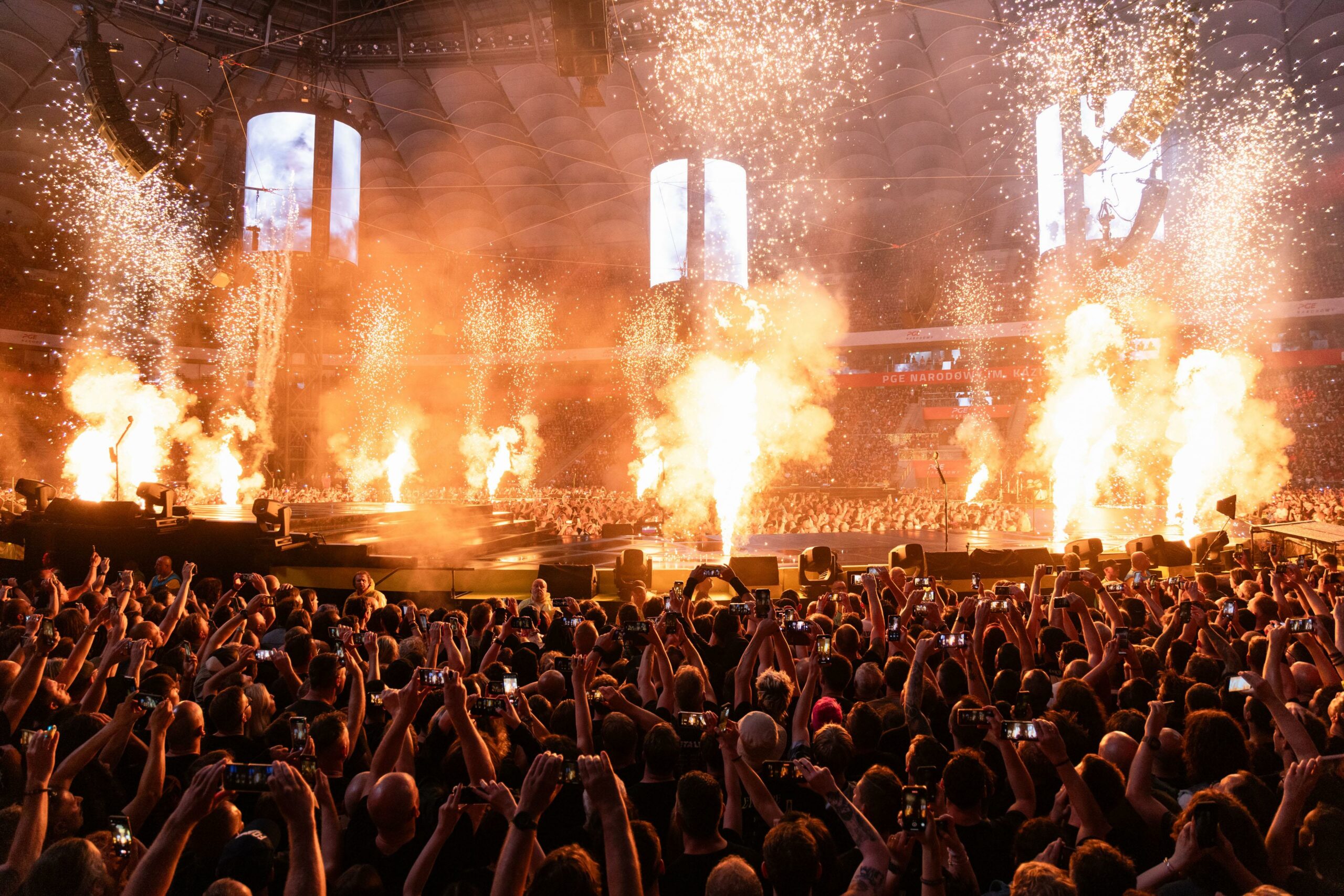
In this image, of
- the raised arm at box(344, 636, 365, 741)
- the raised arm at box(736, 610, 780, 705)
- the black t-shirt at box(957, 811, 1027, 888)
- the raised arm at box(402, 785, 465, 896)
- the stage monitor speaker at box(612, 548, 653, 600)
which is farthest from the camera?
the stage monitor speaker at box(612, 548, 653, 600)

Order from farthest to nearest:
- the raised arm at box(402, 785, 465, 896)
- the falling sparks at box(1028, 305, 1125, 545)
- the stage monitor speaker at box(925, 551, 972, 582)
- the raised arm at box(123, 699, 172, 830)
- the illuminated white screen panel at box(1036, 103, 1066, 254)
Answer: the illuminated white screen panel at box(1036, 103, 1066, 254)
the falling sparks at box(1028, 305, 1125, 545)
the stage monitor speaker at box(925, 551, 972, 582)
the raised arm at box(123, 699, 172, 830)
the raised arm at box(402, 785, 465, 896)

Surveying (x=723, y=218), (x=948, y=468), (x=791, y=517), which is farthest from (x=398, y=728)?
(x=948, y=468)

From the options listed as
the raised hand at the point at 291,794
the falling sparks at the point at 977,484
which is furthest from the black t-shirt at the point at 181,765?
the falling sparks at the point at 977,484

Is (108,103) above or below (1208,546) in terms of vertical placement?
above

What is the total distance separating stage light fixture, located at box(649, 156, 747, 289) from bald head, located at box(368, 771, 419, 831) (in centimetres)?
2163

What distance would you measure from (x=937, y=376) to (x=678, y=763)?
3855cm

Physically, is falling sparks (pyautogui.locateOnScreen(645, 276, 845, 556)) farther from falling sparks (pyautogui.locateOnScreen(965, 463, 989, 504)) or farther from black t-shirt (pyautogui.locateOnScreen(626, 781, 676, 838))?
black t-shirt (pyautogui.locateOnScreen(626, 781, 676, 838))

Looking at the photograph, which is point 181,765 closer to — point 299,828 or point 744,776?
point 299,828

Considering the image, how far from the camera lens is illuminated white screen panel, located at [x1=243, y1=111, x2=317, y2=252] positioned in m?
22.6

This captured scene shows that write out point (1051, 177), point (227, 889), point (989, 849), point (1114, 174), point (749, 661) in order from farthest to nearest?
point (1051, 177) < point (1114, 174) < point (749, 661) < point (989, 849) < point (227, 889)

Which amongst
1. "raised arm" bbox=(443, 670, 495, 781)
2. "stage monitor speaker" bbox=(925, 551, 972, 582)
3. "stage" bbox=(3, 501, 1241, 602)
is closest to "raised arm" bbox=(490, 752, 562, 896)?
"raised arm" bbox=(443, 670, 495, 781)

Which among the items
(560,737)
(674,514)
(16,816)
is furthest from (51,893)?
(674,514)

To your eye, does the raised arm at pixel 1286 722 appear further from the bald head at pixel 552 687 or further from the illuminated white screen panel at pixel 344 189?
the illuminated white screen panel at pixel 344 189

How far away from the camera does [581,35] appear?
391 inches
